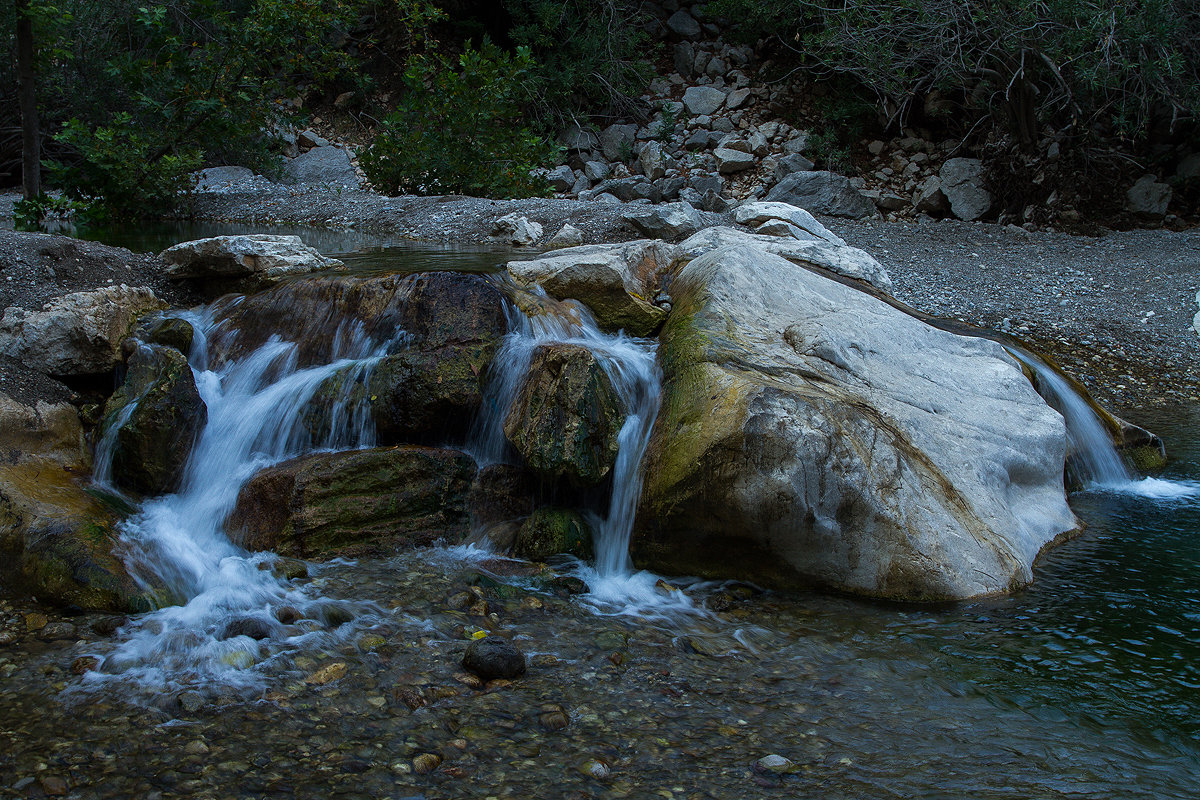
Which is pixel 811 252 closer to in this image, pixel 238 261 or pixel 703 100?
pixel 238 261

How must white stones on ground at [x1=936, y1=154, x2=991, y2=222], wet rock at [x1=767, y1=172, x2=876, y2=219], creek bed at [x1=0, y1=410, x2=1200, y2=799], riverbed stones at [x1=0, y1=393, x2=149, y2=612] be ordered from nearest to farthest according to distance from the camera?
creek bed at [x1=0, y1=410, x2=1200, y2=799]
riverbed stones at [x1=0, y1=393, x2=149, y2=612]
wet rock at [x1=767, y1=172, x2=876, y2=219]
white stones on ground at [x1=936, y1=154, x2=991, y2=222]

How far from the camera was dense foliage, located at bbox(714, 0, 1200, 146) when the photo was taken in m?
9.97

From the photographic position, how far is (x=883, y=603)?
3.86 m

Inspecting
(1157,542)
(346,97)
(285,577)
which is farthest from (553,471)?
(346,97)

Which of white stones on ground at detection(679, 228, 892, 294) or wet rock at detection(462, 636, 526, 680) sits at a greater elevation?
white stones on ground at detection(679, 228, 892, 294)

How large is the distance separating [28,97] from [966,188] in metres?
12.6

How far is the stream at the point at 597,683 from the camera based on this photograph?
2.53 m

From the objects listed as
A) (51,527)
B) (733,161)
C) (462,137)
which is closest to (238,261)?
(51,527)

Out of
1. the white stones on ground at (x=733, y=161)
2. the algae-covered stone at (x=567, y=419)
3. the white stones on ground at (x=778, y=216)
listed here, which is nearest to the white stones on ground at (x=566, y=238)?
Result: the white stones on ground at (x=778, y=216)

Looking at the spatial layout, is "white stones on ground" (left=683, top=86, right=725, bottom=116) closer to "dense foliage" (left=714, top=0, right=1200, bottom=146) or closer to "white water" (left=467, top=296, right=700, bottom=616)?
"dense foliage" (left=714, top=0, right=1200, bottom=146)

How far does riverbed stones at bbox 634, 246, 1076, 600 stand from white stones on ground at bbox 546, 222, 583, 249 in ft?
13.9

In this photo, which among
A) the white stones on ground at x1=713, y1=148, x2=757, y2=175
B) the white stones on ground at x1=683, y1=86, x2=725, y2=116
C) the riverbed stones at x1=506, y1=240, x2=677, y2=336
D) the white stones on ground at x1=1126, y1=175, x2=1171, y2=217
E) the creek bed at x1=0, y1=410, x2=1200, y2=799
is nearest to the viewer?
the creek bed at x1=0, y1=410, x2=1200, y2=799

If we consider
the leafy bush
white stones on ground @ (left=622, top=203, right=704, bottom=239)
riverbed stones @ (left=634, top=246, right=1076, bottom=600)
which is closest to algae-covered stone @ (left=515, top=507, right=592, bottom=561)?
riverbed stones @ (left=634, top=246, right=1076, bottom=600)

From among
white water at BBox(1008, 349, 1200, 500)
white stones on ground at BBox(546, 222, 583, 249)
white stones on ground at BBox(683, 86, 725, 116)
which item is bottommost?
white water at BBox(1008, 349, 1200, 500)
